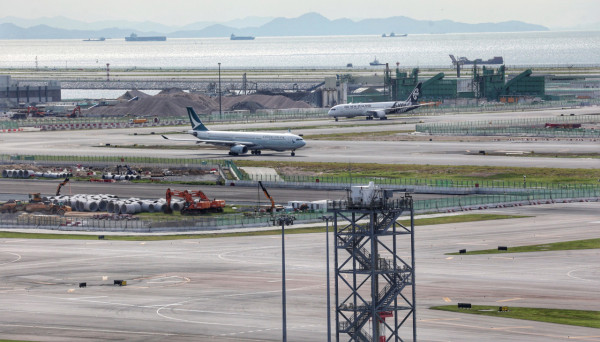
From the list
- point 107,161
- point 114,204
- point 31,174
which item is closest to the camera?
point 114,204

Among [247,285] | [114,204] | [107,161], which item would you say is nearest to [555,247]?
[247,285]

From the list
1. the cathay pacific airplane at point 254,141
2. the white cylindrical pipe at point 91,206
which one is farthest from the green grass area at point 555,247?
the cathay pacific airplane at point 254,141

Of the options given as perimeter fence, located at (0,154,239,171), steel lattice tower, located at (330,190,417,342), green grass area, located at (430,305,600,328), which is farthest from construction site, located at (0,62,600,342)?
green grass area, located at (430,305,600,328)

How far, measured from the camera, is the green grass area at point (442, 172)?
130625 millimetres

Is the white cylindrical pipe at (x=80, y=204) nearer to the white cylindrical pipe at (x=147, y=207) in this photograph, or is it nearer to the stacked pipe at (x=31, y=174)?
the white cylindrical pipe at (x=147, y=207)

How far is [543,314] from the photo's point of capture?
62938 mm

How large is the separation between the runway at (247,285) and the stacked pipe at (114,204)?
14.7 m

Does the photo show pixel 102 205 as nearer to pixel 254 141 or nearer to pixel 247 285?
pixel 247 285

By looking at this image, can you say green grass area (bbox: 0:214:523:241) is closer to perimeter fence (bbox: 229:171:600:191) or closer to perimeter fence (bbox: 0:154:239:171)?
perimeter fence (bbox: 229:171:600:191)

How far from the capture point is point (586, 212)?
344 feet

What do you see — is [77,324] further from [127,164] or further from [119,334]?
[127,164]

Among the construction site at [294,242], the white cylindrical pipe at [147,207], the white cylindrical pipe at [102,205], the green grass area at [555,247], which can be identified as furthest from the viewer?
the white cylindrical pipe at [102,205]

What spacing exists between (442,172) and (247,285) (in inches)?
2697

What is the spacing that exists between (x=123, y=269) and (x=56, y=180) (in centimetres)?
6436
